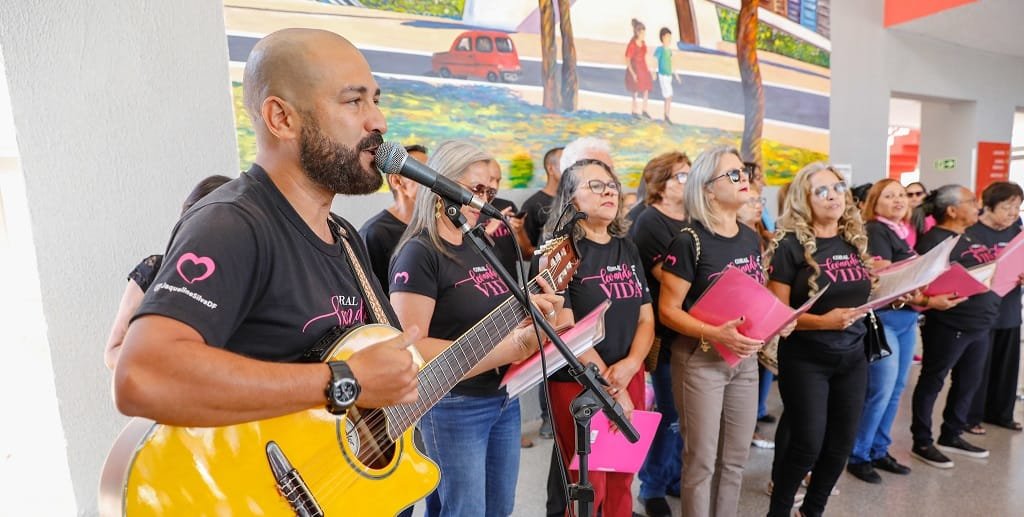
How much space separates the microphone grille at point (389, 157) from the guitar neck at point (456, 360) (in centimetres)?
51

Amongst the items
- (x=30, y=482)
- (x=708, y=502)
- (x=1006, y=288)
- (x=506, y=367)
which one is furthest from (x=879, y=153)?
(x=30, y=482)

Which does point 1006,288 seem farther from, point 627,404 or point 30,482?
point 30,482

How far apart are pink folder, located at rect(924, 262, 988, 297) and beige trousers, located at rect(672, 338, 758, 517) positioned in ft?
5.00

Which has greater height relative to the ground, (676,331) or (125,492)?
(125,492)

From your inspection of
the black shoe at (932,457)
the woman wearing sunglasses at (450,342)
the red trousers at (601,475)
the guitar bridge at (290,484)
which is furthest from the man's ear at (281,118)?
the black shoe at (932,457)

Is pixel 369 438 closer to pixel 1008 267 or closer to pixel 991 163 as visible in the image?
pixel 1008 267

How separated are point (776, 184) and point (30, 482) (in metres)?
6.72

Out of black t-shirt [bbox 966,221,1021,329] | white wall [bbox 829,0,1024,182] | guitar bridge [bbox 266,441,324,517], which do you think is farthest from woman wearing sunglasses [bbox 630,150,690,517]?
white wall [bbox 829,0,1024,182]

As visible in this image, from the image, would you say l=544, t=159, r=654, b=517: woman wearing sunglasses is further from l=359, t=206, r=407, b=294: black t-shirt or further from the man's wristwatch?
the man's wristwatch

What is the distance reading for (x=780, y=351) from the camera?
2.70 m

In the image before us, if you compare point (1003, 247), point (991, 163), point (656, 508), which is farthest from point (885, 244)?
point (991, 163)

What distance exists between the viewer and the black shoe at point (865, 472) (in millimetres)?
3281

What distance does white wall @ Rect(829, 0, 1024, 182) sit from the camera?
6801 mm

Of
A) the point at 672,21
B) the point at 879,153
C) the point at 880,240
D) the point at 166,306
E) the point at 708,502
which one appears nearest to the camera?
the point at 166,306
